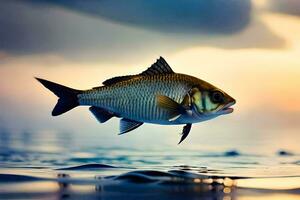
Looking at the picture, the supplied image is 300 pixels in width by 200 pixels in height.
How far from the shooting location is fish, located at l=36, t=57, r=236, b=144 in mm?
2186

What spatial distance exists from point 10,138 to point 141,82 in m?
0.91

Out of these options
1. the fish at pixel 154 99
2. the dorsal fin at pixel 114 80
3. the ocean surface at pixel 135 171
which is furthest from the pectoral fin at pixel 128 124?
the ocean surface at pixel 135 171

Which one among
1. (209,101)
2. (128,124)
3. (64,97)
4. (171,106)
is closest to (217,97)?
(209,101)

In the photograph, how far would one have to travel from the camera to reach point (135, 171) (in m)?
2.64

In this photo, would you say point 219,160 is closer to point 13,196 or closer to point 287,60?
point 287,60

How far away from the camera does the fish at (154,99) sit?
86.0 inches

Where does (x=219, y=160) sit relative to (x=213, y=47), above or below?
below

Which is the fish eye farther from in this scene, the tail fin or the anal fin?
the tail fin

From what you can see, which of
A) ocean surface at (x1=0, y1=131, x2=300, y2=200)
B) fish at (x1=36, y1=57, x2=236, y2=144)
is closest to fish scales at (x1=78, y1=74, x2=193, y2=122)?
fish at (x1=36, y1=57, x2=236, y2=144)

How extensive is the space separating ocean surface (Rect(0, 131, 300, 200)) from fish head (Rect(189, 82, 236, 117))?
14.7 inches

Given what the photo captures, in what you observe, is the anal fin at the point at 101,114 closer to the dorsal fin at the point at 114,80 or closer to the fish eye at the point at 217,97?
the dorsal fin at the point at 114,80

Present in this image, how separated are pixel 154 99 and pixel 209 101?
0.62ft

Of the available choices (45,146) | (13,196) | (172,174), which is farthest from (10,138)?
(172,174)

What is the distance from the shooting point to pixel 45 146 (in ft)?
9.45
